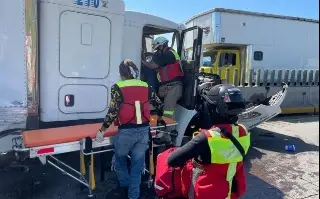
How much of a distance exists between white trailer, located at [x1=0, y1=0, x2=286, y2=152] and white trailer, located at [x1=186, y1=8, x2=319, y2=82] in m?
6.51

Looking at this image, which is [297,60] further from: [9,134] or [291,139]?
[9,134]

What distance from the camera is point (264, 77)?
433 inches

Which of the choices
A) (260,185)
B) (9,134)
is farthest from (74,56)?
(260,185)

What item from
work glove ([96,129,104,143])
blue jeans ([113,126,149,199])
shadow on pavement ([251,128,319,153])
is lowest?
shadow on pavement ([251,128,319,153])

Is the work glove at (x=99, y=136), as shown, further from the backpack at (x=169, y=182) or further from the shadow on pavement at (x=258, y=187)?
the shadow on pavement at (x=258, y=187)

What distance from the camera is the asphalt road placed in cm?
420

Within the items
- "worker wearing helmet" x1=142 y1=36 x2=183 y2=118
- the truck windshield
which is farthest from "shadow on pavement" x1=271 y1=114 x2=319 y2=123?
"worker wearing helmet" x1=142 y1=36 x2=183 y2=118

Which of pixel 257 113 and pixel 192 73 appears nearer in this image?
pixel 192 73

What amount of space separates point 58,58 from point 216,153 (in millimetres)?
2557

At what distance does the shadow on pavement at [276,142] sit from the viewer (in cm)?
661

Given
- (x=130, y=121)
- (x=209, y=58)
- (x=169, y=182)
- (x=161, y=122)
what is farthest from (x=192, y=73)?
(x=209, y=58)

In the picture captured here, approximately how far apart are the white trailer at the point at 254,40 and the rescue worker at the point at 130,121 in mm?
7343

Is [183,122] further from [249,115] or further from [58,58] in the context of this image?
[249,115]

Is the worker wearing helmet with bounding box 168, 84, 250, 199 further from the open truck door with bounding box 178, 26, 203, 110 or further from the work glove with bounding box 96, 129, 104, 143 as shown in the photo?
the open truck door with bounding box 178, 26, 203, 110
